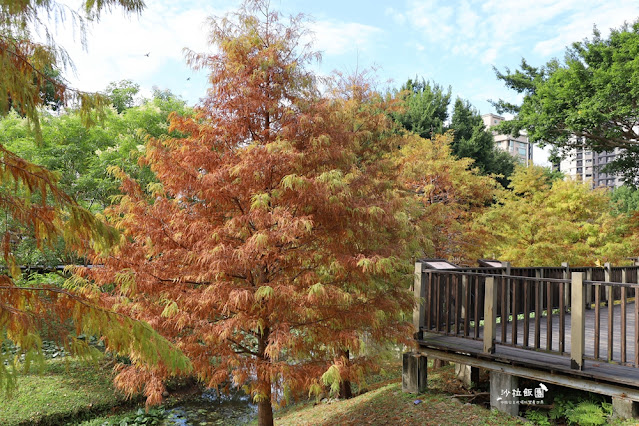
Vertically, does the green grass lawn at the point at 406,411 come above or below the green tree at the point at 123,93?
below

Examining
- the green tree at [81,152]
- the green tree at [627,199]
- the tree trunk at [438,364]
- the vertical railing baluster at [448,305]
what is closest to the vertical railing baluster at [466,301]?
the vertical railing baluster at [448,305]

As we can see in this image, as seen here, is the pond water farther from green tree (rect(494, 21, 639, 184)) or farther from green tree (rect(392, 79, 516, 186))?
green tree (rect(392, 79, 516, 186))

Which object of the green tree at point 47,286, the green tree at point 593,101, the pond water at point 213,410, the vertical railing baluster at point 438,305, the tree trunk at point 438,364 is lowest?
the pond water at point 213,410

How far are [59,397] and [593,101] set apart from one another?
53.0 ft

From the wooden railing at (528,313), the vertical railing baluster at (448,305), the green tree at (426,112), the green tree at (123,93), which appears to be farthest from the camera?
the green tree at (426,112)

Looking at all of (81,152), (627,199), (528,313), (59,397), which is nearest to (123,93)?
(81,152)

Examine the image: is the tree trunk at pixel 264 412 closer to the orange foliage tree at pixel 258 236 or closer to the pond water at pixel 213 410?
the orange foliage tree at pixel 258 236

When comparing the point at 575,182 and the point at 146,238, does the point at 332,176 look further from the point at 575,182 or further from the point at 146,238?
the point at 575,182

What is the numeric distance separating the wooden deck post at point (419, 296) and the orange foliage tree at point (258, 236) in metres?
0.86

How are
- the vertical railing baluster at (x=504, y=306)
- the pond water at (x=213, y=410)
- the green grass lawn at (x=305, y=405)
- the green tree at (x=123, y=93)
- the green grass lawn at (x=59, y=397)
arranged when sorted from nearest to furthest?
the vertical railing baluster at (x=504, y=306)
the green grass lawn at (x=305, y=405)
the green grass lawn at (x=59, y=397)
the pond water at (x=213, y=410)
the green tree at (x=123, y=93)

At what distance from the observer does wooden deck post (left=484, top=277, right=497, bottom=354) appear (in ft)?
18.9

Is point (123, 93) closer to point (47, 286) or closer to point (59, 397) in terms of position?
point (59, 397)

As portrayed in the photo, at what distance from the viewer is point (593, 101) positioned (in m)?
12.7

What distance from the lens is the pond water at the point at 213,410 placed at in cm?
905
